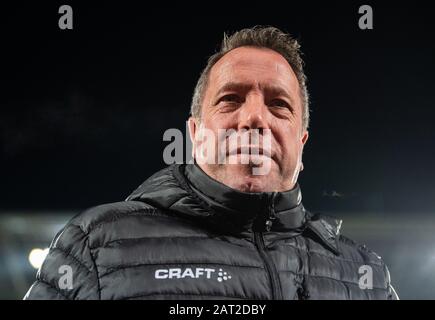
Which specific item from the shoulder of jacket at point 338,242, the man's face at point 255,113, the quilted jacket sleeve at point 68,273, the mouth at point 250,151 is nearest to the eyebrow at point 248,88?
the man's face at point 255,113

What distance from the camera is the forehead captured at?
220 centimetres

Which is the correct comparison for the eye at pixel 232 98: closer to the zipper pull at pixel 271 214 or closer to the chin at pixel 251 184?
the chin at pixel 251 184

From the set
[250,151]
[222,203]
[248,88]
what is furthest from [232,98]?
[222,203]

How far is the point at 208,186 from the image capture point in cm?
204

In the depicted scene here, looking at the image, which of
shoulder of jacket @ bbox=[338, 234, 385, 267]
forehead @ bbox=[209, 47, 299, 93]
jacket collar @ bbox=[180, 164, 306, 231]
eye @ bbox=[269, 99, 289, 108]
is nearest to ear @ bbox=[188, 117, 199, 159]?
forehead @ bbox=[209, 47, 299, 93]

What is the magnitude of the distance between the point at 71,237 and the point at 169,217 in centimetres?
47

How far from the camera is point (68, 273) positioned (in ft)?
5.43

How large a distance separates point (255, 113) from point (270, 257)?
2.45 ft

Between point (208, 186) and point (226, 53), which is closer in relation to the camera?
point (208, 186)

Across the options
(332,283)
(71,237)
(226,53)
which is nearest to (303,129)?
(226,53)

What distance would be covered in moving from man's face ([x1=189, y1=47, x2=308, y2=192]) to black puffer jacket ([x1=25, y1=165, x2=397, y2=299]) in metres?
0.09

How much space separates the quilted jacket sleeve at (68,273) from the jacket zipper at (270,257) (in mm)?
770

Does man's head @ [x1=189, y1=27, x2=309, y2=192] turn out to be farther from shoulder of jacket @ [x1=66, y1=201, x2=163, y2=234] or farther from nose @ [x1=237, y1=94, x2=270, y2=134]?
shoulder of jacket @ [x1=66, y1=201, x2=163, y2=234]
